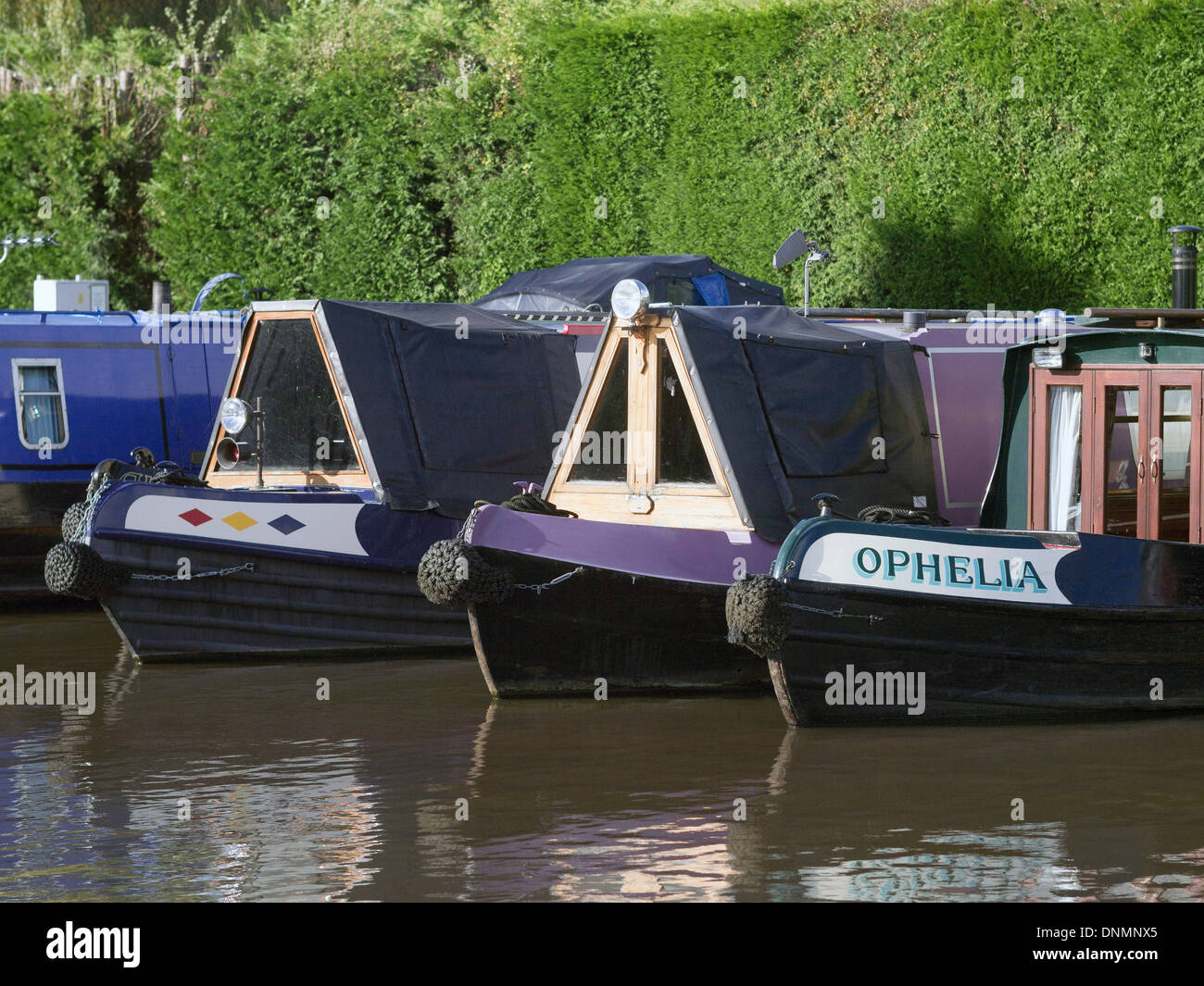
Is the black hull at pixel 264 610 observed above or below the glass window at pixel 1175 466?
below

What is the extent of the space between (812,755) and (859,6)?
10561 mm

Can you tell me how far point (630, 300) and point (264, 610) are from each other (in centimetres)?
312

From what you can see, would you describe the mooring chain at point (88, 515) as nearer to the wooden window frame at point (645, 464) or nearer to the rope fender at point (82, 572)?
the rope fender at point (82, 572)

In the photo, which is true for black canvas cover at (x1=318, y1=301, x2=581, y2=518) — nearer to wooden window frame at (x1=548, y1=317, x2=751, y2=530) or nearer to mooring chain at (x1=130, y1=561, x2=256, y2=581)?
mooring chain at (x1=130, y1=561, x2=256, y2=581)

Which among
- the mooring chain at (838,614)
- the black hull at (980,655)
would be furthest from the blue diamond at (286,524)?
the mooring chain at (838,614)

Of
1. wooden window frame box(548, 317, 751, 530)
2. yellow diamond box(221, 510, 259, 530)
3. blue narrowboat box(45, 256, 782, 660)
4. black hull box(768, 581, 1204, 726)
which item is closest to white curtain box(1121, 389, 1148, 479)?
black hull box(768, 581, 1204, 726)

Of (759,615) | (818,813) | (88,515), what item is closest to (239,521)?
(88,515)

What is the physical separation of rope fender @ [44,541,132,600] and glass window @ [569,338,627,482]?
2943 millimetres

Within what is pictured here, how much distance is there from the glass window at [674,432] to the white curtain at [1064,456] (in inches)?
75.2

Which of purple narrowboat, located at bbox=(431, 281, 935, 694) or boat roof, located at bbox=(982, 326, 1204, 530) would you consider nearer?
boat roof, located at bbox=(982, 326, 1204, 530)

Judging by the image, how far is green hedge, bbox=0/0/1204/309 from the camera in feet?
51.6

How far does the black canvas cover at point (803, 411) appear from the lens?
10.0 metres

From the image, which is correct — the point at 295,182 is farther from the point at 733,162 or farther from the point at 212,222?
the point at 733,162

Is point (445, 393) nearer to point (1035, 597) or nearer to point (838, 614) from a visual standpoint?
point (838, 614)
